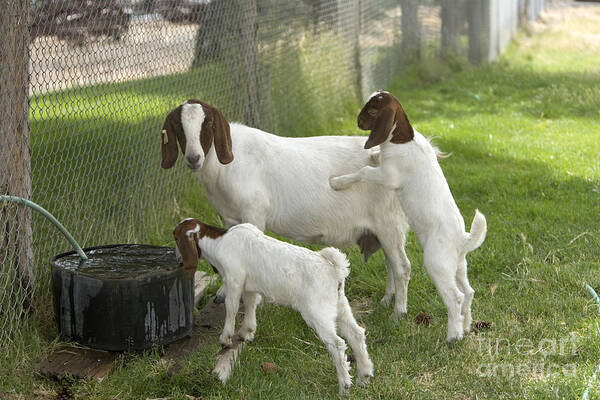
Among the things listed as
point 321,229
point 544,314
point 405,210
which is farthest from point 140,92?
point 544,314

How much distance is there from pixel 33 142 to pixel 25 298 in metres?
1.53

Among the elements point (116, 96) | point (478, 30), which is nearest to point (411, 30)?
point (478, 30)

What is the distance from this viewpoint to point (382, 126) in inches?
171

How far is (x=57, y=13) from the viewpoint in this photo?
189 inches

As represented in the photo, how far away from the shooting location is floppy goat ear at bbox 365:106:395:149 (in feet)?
14.2

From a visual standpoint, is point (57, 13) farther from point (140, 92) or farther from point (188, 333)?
point (188, 333)

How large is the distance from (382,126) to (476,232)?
0.78m

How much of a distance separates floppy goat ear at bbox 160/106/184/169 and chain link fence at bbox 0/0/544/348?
0.74 m

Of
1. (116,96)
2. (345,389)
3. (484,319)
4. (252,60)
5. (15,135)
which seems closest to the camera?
(345,389)

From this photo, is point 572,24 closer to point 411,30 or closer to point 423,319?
point 411,30

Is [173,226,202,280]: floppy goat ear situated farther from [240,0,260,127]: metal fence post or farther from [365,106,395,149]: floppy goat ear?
[240,0,260,127]: metal fence post

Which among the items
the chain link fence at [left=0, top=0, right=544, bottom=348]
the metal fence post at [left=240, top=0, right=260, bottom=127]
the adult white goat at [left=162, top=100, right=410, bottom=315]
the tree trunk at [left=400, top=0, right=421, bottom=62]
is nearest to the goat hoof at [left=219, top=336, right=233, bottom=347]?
the adult white goat at [left=162, top=100, right=410, bottom=315]

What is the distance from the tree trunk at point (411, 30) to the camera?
44.5 feet

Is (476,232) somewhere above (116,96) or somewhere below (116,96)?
below
